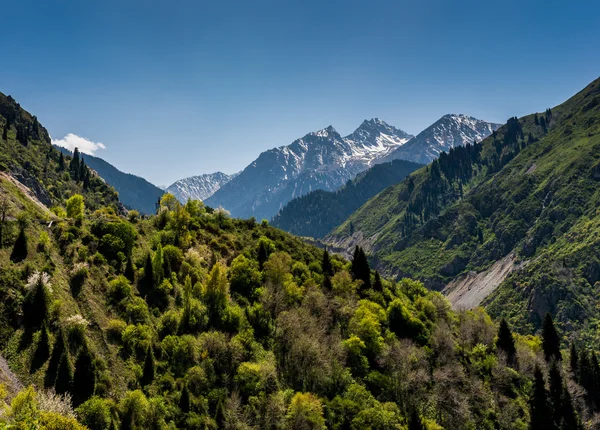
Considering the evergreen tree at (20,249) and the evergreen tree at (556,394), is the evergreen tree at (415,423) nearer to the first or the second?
the evergreen tree at (556,394)

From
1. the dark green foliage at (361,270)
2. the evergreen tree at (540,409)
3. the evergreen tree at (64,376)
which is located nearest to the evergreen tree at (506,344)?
the evergreen tree at (540,409)

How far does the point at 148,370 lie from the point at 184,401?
6.54 metres

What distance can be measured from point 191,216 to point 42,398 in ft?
242

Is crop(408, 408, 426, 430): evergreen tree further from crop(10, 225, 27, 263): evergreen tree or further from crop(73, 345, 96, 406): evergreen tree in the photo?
crop(10, 225, 27, 263): evergreen tree

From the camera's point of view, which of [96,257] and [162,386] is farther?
[96,257]

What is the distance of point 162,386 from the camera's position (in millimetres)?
56406

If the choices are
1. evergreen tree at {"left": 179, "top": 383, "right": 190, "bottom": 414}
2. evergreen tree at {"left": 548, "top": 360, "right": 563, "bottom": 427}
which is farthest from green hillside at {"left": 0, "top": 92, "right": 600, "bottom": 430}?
evergreen tree at {"left": 548, "top": 360, "right": 563, "bottom": 427}

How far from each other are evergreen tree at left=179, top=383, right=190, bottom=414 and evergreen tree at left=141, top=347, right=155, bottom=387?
16.2 feet

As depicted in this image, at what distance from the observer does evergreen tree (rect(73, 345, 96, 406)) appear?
47.4 m

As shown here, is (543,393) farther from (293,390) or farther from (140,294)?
(140,294)

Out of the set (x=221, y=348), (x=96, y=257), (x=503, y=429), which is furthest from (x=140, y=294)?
(x=503, y=429)

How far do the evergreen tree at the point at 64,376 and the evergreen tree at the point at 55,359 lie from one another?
1.37 ft

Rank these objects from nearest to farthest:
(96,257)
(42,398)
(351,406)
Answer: (42,398)
(351,406)
(96,257)

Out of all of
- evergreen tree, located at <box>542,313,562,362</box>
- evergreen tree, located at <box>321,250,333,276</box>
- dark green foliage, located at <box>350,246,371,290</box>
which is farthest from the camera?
evergreen tree, located at <box>321,250,333,276</box>
